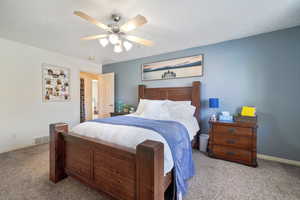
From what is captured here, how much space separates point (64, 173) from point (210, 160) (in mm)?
2508

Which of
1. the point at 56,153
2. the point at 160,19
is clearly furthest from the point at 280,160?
the point at 56,153

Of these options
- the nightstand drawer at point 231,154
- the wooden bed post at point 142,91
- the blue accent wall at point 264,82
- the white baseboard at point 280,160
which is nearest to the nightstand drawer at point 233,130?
the nightstand drawer at point 231,154

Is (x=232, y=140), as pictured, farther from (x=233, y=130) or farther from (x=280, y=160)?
(x=280, y=160)

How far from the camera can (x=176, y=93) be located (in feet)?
11.2

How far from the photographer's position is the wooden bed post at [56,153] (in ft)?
5.92

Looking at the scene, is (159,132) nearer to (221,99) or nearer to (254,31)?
(221,99)

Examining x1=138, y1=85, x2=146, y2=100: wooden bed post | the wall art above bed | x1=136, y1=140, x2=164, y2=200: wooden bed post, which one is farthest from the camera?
x1=138, y1=85, x2=146, y2=100: wooden bed post

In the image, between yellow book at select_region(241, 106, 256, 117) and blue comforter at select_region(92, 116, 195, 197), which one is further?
yellow book at select_region(241, 106, 256, 117)

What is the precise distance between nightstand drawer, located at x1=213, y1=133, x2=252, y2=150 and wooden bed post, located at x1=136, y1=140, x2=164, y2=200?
1.90 metres

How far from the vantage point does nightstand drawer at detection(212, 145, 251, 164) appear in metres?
2.31

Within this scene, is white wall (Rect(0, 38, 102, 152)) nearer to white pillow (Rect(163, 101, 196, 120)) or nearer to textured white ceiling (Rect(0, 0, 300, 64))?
textured white ceiling (Rect(0, 0, 300, 64))

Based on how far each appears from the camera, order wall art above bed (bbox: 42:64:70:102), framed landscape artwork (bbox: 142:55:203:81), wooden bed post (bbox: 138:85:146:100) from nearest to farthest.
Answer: framed landscape artwork (bbox: 142:55:203:81) < wall art above bed (bbox: 42:64:70:102) < wooden bed post (bbox: 138:85:146:100)

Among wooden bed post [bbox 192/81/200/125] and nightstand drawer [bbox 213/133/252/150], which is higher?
wooden bed post [bbox 192/81/200/125]

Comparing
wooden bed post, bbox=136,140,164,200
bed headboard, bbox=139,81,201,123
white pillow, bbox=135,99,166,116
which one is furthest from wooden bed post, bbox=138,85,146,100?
wooden bed post, bbox=136,140,164,200
